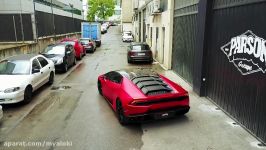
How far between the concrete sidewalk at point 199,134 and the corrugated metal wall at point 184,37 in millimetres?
3941

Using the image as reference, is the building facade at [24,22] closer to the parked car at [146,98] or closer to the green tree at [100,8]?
the parked car at [146,98]

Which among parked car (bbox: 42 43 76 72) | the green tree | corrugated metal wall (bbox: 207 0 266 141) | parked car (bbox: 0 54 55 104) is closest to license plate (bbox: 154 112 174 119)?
corrugated metal wall (bbox: 207 0 266 141)

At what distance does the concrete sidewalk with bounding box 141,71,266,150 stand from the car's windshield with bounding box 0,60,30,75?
5.45 meters

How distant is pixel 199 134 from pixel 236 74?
82.8 inches

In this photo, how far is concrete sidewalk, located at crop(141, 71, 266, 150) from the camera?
6.21 m

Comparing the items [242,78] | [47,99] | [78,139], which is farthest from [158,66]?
[78,139]

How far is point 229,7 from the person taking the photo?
803 centimetres

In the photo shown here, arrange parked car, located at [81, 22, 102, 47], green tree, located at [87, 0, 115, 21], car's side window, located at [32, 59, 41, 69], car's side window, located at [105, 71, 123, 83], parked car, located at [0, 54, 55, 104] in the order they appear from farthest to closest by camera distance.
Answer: green tree, located at [87, 0, 115, 21] < parked car, located at [81, 22, 102, 47] < car's side window, located at [32, 59, 41, 69] < parked car, located at [0, 54, 55, 104] < car's side window, located at [105, 71, 123, 83]

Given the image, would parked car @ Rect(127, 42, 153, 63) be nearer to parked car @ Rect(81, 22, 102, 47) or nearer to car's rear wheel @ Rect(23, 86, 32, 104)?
car's rear wheel @ Rect(23, 86, 32, 104)

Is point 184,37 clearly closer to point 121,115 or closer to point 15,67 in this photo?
point 121,115

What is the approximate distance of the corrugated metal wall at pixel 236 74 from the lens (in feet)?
21.1

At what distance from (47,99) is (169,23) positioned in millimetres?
8757

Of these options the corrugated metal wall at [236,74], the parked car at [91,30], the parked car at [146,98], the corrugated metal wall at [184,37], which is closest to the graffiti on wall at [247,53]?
the corrugated metal wall at [236,74]

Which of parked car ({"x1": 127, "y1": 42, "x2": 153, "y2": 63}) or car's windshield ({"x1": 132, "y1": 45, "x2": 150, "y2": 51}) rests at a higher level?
car's windshield ({"x1": 132, "y1": 45, "x2": 150, "y2": 51})
